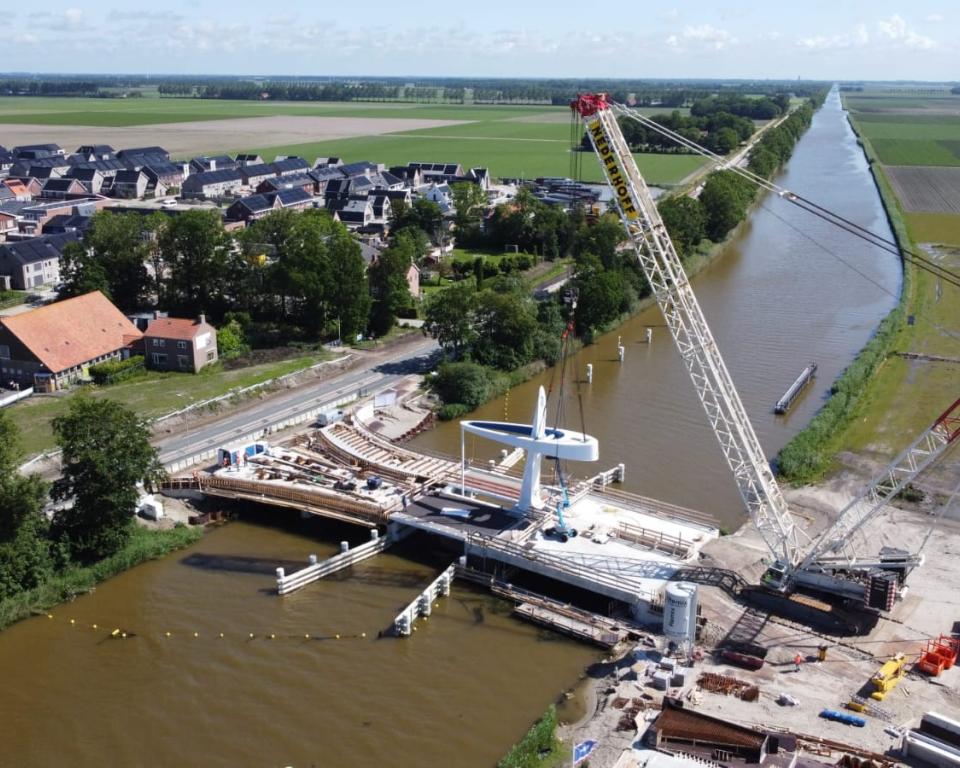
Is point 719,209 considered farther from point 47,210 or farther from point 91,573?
point 91,573

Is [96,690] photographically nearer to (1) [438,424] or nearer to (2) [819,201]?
(1) [438,424]

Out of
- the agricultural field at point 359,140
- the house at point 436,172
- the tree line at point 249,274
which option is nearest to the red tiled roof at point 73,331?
the tree line at point 249,274

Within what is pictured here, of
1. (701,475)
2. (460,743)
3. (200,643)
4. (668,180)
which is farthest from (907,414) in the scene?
(668,180)

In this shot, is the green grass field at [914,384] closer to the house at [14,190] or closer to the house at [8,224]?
the house at [8,224]

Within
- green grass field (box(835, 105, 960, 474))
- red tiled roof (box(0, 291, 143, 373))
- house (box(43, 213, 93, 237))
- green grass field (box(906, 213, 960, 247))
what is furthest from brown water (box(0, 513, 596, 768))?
green grass field (box(906, 213, 960, 247))

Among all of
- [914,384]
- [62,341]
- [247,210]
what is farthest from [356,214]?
[914,384]

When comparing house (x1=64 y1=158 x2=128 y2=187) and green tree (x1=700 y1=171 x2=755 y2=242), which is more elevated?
house (x1=64 y1=158 x2=128 y2=187)

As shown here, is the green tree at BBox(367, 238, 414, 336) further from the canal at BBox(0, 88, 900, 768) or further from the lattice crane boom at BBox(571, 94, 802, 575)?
the lattice crane boom at BBox(571, 94, 802, 575)

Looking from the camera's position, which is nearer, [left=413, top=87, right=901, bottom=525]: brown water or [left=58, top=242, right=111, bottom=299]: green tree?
[left=413, top=87, right=901, bottom=525]: brown water
